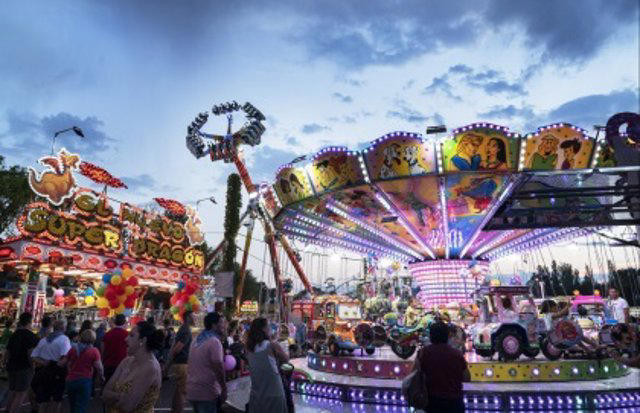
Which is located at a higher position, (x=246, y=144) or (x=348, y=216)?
(x=246, y=144)

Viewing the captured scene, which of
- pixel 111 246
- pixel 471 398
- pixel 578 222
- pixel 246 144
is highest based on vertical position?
pixel 246 144

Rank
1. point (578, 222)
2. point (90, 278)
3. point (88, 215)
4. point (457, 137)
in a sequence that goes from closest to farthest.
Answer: point (578, 222) < point (457, 137) < point (88, 215) < point (90, 278)

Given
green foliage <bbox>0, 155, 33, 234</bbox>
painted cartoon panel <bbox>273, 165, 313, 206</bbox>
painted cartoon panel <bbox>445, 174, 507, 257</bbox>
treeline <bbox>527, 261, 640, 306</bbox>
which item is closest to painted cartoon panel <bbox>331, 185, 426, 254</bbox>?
painted cartoon panel <bbox>273, 165, 313, 206</bbox>

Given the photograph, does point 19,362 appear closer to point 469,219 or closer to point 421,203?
point 421,203

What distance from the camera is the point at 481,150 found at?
14102mm

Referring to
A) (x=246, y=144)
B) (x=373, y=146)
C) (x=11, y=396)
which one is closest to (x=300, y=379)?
(x=11, y=396)

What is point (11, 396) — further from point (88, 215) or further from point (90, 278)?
point (90, 278)

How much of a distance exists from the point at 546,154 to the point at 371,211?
22.1 feet

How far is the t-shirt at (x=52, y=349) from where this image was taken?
622 centimetres

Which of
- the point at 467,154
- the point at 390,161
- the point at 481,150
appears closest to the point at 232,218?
the point at 390,161

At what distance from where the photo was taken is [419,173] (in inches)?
578

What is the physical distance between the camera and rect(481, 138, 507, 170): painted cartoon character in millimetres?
14000

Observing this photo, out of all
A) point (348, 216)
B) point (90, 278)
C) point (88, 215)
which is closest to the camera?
point (348, 216)

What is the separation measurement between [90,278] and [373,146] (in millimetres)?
20635
